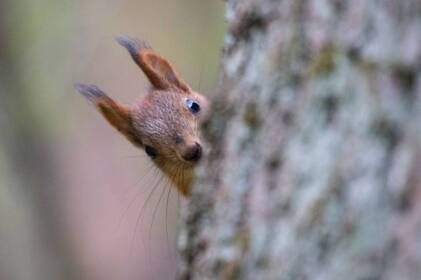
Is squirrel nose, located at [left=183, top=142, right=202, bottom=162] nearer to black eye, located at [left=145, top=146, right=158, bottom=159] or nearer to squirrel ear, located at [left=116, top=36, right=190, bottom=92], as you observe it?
black eye, located at [left=145, top=146, right=158, bottom=159]

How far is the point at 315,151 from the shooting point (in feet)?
4.48

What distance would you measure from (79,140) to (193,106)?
6343mm

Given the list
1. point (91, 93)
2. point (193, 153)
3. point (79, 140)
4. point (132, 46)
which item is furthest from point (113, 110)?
point (79, 140)

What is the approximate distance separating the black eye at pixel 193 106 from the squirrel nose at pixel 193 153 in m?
0.33

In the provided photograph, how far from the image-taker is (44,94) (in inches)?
293

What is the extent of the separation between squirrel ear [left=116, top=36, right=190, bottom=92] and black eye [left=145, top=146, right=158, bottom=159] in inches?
9.2

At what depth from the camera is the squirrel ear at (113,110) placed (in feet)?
10.5

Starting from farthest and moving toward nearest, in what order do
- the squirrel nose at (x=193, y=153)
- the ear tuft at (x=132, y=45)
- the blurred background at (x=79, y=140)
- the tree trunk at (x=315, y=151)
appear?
the blurred background at (x=79, y=140)
the ear tuft at (x=132, y=45)
the squirrel nose at (x=193, y=153)
the tree trunk at (x=315, y=151)

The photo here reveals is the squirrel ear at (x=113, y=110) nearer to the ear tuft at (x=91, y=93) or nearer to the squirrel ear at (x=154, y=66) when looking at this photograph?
the ear tuft at (x=91, y=93)

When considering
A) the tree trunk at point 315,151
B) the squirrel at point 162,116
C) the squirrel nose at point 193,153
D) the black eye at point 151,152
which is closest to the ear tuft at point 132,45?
the squirrel at point 162,116

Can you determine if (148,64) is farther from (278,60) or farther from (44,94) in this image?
(44,94)

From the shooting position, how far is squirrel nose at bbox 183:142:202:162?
281 cm

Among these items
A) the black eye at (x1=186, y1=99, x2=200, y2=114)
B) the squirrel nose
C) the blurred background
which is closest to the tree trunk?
the squirrel nose

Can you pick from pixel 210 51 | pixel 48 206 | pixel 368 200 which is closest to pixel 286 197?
pixel 368 200
